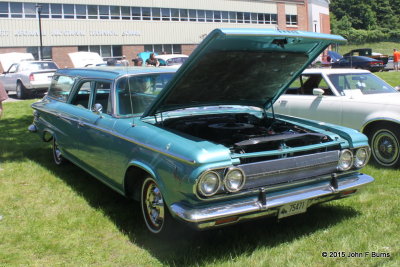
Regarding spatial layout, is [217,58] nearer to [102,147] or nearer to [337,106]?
[102,147]

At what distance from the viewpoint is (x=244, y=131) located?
4605 mm

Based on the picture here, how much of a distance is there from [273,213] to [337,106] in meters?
3.77

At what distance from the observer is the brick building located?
103 feet

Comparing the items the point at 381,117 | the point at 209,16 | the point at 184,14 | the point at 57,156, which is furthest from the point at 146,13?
the point at 381,117

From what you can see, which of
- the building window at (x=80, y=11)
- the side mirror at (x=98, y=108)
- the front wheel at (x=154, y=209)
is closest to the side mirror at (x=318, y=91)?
the side mirror at (x=98, y=108)

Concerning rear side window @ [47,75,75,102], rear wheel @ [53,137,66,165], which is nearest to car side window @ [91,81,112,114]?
rear side window @ [47,75,75,102]

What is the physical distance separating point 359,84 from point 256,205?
4544 mm

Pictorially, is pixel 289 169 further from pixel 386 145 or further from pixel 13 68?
pixel 13 68

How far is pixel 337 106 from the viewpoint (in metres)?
6.89

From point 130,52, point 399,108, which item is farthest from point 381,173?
point 130,52

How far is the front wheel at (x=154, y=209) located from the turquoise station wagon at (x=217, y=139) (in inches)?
0.4

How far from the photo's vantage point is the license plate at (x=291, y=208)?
3.70 m

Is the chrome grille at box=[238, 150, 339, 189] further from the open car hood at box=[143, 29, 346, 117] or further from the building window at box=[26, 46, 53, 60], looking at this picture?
the building window at box=[26, 46, 53, 60]

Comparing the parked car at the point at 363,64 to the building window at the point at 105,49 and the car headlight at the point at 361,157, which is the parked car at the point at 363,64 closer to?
the building window at the point at 105,49
